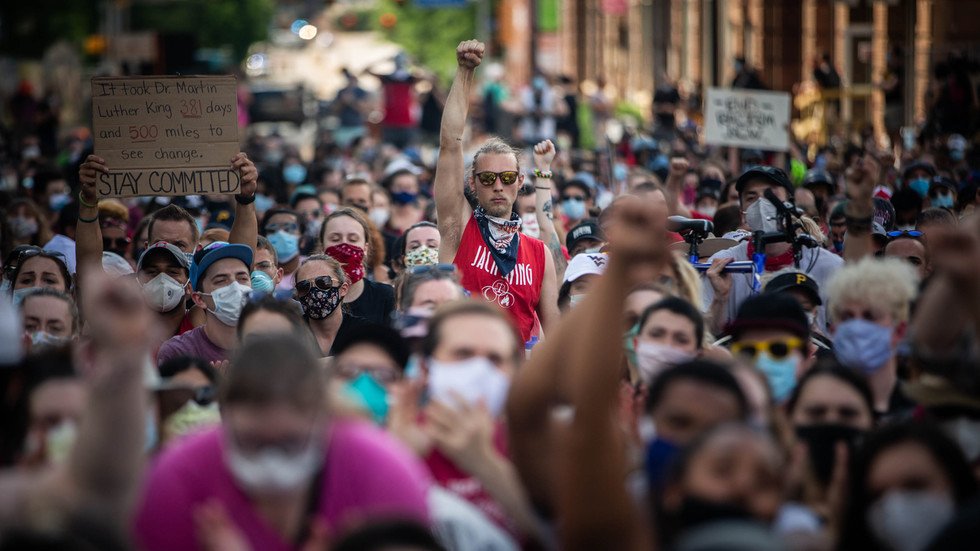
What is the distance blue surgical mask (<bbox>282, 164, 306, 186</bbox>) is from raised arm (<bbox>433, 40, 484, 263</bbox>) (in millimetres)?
12657

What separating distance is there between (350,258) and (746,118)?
6.97m

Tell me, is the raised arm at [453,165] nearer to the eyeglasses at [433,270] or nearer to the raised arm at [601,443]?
the eyeglasses at [433,270]

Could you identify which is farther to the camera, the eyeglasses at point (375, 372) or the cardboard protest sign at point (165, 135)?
the cardboard protest sign at point (165, 135)

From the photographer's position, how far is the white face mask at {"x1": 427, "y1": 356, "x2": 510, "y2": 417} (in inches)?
196

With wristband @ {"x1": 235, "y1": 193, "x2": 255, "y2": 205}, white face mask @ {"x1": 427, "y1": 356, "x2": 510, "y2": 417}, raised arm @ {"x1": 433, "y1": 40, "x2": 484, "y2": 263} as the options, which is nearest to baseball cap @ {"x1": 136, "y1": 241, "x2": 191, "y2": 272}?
wristband @ {"x1": 235, "y1": 193, "x2": 255, "y2": 205}

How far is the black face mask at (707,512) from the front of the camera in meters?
4.19

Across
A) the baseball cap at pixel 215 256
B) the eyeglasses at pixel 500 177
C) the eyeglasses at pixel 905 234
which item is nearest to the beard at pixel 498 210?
the eyeglasses at pixel 500 177

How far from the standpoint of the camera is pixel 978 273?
4703 mm

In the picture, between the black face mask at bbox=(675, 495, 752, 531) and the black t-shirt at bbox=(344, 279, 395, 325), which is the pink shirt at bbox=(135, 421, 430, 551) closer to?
the black face mask at bbox=(675, 495, 752, 531)

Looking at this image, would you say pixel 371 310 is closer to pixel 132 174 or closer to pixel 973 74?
pixel 132 174

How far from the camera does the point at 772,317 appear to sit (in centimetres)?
639

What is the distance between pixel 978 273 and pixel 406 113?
25370 mm

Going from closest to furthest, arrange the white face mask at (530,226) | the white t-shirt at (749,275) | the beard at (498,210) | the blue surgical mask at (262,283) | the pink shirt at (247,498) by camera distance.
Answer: the pink shirt at (247,498)
the white t-shirt at (749,275)
the beard at (498,210)
the blue surgical mask at (262,283)
the white face mask at (530,226)

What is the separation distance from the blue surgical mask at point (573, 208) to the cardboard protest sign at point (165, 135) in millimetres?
5115
